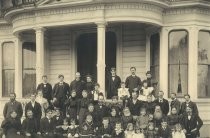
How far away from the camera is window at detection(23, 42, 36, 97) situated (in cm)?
2097

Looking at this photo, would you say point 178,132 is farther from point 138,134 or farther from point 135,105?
point 135,105

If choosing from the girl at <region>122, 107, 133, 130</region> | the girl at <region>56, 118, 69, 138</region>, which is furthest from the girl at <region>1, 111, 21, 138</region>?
the girl at <region>122, 107, 133, 130</region>

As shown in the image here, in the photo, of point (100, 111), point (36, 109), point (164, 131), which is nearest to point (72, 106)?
point (100, 111)

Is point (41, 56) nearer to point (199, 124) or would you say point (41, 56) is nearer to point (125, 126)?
point (125, 126)

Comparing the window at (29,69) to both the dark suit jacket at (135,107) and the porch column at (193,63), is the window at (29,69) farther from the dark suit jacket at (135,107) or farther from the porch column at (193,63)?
the dark suit jacket at (135,107)

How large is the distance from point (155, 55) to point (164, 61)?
0.80 meters

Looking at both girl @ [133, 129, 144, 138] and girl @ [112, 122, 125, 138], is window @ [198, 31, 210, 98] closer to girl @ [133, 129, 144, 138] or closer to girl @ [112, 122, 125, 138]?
girl @ [133, 129, 144, 138]

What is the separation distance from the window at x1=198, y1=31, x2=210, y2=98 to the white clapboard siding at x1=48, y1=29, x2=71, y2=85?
5883mm

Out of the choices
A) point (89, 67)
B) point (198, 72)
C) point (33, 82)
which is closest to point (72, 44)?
point (89, 67)

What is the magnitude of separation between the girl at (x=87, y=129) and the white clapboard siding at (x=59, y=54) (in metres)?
6.60

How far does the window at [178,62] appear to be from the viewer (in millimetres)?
17641

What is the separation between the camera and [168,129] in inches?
533

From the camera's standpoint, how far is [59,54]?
2039cm

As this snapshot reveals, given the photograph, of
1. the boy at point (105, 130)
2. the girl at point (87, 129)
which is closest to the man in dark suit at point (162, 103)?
the boy at point (105, 130)
